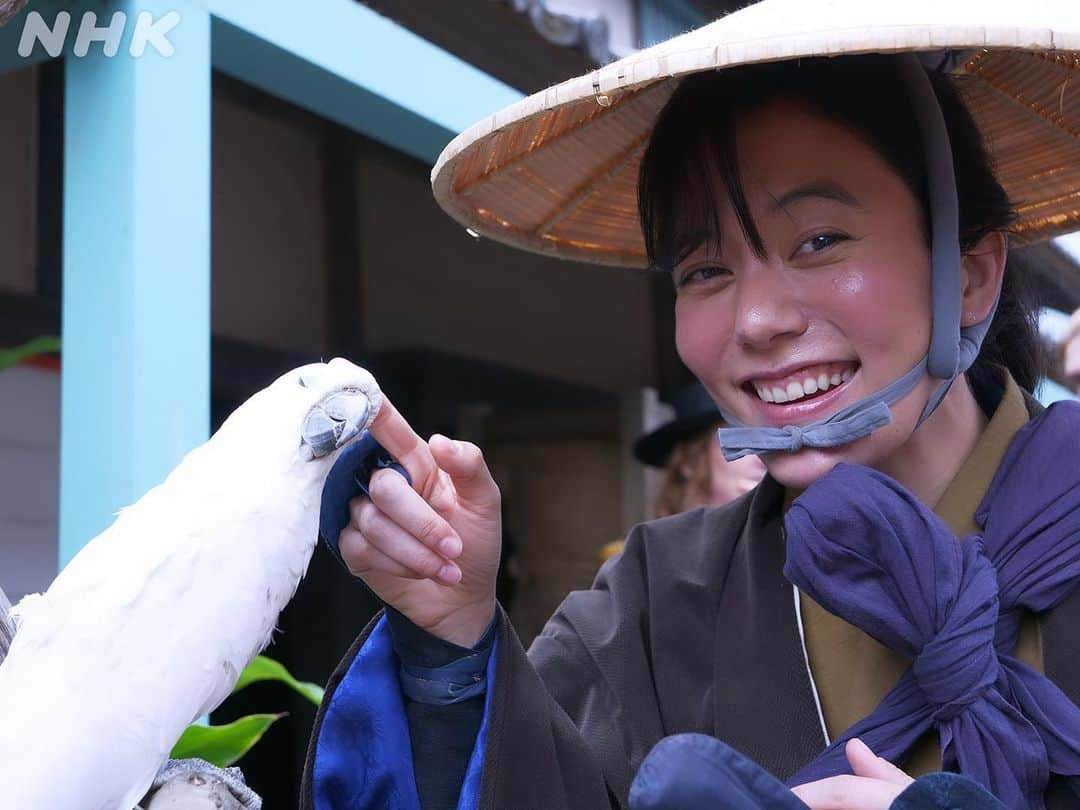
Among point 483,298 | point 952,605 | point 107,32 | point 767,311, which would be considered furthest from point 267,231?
point 952,605

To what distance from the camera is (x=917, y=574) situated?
4.30ft

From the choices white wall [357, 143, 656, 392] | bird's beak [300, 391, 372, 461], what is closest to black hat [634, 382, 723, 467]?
white wall [357, 143, 656, 392]

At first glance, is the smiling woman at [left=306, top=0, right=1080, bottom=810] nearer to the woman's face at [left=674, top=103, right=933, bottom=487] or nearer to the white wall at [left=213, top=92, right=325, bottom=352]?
the woman's face at [left=674, top=103, right=933, bottom=487]

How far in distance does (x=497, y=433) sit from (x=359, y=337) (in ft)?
3.01

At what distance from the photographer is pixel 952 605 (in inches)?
51.5

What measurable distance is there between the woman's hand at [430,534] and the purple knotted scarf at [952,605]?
0.35m

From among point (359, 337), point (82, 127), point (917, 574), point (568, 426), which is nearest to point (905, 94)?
point (917, 574)

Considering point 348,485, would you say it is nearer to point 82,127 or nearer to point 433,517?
point 433,517

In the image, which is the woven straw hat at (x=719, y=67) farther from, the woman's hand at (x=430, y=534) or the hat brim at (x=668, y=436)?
the hat brim at (x=668, y=436)

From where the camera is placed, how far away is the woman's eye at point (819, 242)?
147 centimetres

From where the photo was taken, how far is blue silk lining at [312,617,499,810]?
4.54 feet

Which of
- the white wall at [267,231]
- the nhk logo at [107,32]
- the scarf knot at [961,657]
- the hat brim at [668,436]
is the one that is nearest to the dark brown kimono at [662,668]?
the scarf knot at [961,657]

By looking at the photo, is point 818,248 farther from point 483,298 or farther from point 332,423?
point 483,298

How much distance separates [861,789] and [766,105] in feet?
2.74
